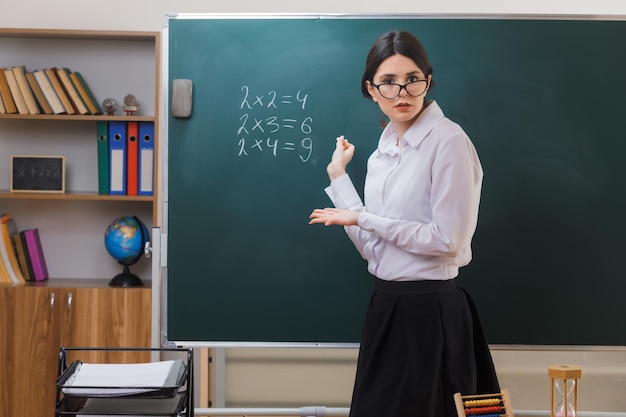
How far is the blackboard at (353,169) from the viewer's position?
286 cm

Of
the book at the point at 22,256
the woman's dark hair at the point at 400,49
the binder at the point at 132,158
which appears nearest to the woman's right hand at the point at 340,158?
the woman's dark hair at the point at 400,49

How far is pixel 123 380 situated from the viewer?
1.73 metres

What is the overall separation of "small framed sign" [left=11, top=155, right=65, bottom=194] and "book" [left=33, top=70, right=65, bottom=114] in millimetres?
223

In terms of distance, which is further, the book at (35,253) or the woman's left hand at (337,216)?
the book at (35,253)

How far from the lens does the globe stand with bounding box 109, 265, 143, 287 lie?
3777 millimetres

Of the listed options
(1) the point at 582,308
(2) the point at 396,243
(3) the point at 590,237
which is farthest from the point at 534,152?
(2) the point at 396,243

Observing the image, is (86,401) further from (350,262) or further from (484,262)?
(484,262)

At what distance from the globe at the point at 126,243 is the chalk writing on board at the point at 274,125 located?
111 centimetres

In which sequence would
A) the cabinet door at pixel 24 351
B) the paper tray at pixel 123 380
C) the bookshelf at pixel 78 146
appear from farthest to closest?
1. the bookshelf at pixel 78 146
2. the cabinet door at pixel 24 351
3. the paper tray at pixel 123 380

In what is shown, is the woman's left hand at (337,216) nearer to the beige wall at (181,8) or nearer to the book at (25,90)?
the beige wall at (181,8)

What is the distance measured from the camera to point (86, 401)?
1.78 metres

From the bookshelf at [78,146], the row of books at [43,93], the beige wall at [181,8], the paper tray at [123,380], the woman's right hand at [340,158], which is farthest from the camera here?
the bookshelf at [78,146]

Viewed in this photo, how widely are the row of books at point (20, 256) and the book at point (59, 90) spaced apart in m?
0.59

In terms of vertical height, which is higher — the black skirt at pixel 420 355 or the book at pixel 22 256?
the book at pixel 22 256
